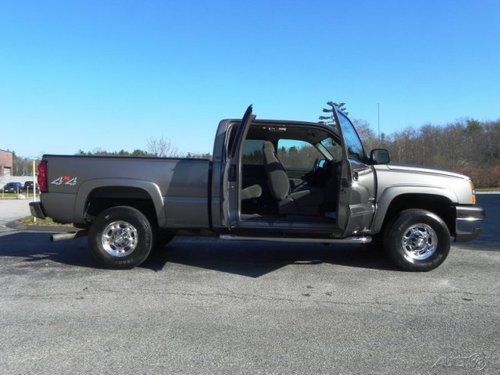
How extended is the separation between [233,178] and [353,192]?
1585 mm

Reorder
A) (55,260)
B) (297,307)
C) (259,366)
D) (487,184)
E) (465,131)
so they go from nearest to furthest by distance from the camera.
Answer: (259,366) < (297,307) < (55,260) < (487,184) < (465,131)

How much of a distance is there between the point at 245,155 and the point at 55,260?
11.1 ft

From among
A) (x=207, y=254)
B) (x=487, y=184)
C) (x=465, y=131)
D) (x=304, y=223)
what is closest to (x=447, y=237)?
(x=304, y=223)

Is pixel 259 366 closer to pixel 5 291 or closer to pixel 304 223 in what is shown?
pixel 304 223

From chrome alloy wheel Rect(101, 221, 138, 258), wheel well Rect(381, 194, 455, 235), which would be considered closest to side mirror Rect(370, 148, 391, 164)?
wheel well Rect(381, 194, 455, 235)

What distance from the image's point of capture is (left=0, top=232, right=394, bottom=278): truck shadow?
24.2 ft

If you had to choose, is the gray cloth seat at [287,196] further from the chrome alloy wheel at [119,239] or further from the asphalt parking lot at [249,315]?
the chrome alloy wheel at [119,239]

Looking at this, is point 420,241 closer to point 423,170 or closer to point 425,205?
point 425,205

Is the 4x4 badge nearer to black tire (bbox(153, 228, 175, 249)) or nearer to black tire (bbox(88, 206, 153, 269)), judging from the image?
black tire (bbox(88, 206, 153, 269))

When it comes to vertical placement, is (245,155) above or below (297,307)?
above

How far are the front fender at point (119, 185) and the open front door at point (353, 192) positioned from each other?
2420 mm

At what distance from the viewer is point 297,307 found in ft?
17.5

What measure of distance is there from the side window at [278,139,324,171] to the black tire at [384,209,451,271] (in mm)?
1751

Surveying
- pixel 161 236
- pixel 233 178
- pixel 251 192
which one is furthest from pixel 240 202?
pixel 161 236
